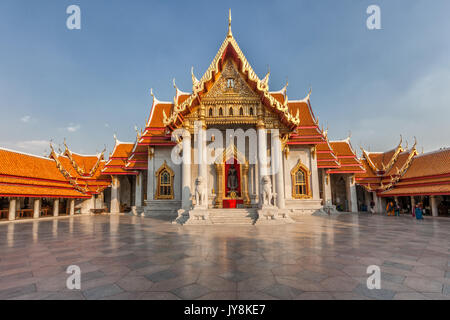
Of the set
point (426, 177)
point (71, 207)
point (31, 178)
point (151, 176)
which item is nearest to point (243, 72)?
point (151, 176)

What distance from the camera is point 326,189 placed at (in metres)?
19.0

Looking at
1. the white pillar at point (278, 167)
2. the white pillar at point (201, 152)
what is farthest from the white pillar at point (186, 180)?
the white pillar at point (278, 167)

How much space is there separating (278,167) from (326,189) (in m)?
8.90

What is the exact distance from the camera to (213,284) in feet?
10.6

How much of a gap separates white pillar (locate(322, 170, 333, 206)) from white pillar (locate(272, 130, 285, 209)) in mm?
7943

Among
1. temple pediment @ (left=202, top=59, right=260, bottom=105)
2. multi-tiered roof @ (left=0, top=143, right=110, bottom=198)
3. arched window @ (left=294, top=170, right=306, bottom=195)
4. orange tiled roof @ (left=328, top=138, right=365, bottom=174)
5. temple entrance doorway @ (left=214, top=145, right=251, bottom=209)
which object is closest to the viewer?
temple pediment @ (left=202, top=59, right=260, bottom=105)

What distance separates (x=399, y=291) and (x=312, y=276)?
1135 mm

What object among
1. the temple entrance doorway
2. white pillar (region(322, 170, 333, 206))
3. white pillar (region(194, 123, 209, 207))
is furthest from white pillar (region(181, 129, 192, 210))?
white pillar (region(322, 170, 333, 206))

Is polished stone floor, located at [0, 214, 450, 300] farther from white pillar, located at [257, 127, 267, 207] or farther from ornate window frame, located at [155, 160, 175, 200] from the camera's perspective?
ornate window frame, located at [155, 160, 175, 200]

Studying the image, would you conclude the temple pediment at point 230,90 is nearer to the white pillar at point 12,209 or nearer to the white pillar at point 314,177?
the white pillar at point 314,177

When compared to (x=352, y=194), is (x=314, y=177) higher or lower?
higher

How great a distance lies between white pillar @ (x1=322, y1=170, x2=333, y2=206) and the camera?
1845 centimetres

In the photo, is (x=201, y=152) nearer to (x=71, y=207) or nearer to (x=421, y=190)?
(x=71, y=207)

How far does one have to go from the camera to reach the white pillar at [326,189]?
60.5 ft
